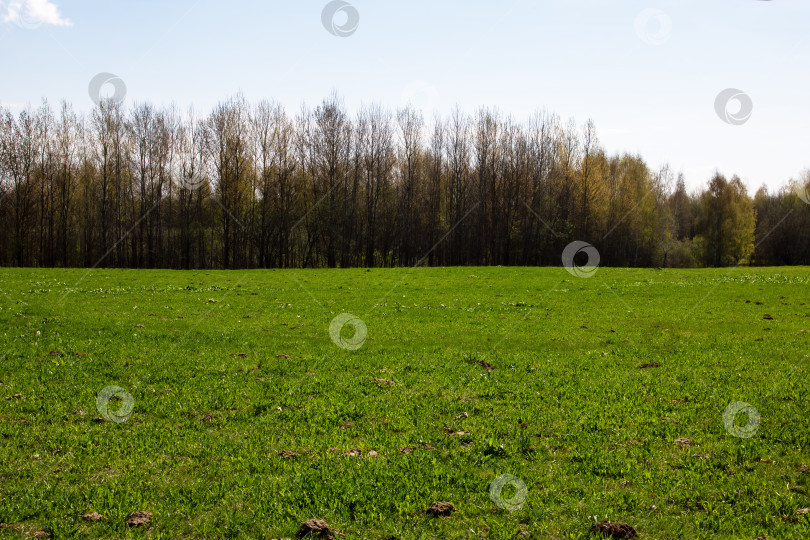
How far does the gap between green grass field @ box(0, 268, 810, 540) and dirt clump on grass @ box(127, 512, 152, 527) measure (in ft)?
0.25

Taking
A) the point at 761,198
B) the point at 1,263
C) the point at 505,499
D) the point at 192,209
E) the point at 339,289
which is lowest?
the point at 505,499

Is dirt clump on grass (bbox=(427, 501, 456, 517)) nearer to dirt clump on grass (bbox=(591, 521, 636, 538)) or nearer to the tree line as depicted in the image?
dirt clump on grass (bbox=(591, 521, 636, 538))

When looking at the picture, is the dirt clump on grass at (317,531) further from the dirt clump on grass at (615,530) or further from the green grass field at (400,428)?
the dirt clump on grass at (615,530)

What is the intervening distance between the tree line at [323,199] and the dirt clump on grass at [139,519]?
210 ft

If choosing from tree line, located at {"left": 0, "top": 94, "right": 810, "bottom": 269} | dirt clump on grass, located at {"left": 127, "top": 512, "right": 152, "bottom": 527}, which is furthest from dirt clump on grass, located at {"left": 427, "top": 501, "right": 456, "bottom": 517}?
tree line, located at {"left": 0, "top": 94, "right": 810, "bottom": 269}

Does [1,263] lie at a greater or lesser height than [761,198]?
lesser

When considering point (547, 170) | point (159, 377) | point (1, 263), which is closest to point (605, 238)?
point (547, 170)

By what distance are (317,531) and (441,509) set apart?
4.61 ft

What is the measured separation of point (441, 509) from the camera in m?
5.79

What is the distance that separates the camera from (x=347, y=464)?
7.05m

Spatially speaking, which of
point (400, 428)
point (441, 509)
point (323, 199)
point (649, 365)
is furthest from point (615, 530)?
point (323, 199)

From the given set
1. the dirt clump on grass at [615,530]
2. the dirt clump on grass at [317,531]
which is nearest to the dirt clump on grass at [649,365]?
the dirt clump on grass at [615,530]

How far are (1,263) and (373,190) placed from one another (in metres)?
48.5

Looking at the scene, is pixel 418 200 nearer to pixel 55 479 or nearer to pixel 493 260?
pixel 493 260
